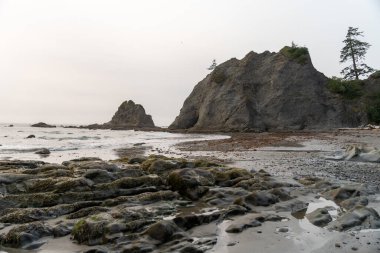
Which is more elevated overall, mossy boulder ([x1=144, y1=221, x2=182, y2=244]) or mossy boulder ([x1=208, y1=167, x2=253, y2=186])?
mossy boulder ([x1=208, y1=167, x2=253, y2=186])

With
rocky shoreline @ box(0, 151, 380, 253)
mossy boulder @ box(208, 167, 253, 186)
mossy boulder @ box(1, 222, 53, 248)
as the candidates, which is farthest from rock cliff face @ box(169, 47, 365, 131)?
mossy boulder @ box(1, 222, 53, 248)

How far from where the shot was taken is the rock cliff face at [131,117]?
105688mm

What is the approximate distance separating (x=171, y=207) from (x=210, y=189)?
5.75 ft

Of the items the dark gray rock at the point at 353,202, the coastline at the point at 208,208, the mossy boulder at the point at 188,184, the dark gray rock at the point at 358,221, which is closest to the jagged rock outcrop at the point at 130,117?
the coastline at the point at 208,208

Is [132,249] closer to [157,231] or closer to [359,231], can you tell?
[157,231]

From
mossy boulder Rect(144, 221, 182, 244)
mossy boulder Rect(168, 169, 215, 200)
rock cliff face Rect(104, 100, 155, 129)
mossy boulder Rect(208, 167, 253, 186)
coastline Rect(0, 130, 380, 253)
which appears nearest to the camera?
coastline Rect(0, 130, 380, 253)

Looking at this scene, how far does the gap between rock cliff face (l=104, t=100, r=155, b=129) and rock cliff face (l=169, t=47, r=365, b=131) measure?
25.4 meters

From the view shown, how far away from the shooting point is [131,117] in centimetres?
10962

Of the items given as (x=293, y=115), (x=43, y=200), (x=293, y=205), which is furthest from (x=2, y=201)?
(x=293, y=115)

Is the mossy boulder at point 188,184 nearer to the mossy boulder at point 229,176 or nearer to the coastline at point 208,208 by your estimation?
the coastline at point 208,208

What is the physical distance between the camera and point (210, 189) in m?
10.8

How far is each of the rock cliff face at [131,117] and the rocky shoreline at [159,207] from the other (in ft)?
303

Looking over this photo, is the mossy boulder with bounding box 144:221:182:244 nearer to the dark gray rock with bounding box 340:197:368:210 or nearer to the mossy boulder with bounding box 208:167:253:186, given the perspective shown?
the dark gray rock with bounding box 340:197:368:210

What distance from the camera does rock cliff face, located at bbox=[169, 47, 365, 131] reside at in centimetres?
6612
